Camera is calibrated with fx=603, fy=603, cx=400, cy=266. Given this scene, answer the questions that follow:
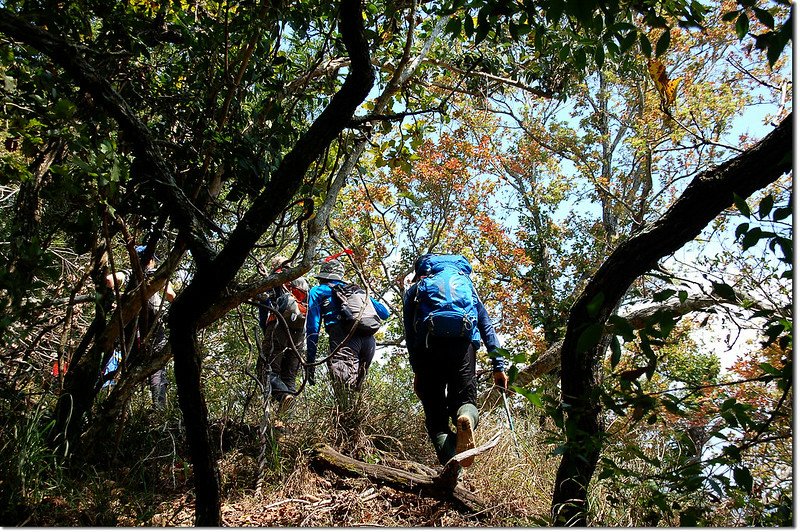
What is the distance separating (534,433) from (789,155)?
3.89m

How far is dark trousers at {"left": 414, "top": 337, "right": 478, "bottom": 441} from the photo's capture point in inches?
192

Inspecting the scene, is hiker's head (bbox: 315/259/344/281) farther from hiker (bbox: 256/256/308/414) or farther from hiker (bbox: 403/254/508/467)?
hiker (bbox: 403/254/508/467)

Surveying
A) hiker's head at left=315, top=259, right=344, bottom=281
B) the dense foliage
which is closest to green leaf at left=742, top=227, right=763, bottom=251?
the dense foliage

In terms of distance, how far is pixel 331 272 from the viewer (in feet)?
20.7

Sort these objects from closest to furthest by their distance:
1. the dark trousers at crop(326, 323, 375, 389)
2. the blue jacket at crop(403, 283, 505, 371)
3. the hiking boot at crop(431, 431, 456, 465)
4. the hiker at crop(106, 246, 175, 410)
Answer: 1. the hiker at crop(106, 246, 175, 410)
2. the hiking boot at crop(431, 431, 456, 465)
3. the blue jacket at crop(403, 283, 505, 371)
4. the dark trousers at crop(326, 323, 375, 389)

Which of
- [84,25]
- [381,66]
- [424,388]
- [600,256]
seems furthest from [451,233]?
[84,25]

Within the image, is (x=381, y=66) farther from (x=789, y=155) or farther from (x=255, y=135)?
(x=789, y=155)

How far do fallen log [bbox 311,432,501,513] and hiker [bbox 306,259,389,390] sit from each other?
939 mm

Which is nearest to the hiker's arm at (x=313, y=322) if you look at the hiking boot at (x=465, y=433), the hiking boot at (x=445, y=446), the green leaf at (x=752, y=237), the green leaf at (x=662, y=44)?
the hiking boot at (x=445, y=446)

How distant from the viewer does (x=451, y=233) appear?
1364 centimetres

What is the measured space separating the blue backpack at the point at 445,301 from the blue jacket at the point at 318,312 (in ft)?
4.69

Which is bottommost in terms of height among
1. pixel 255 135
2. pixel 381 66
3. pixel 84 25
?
pixel 255 135

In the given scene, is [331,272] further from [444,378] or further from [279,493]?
[279,493]

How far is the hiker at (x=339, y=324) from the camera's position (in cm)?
607
